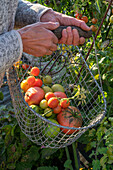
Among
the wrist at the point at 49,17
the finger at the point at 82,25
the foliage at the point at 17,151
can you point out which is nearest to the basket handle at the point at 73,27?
the finger at the point at 82,25

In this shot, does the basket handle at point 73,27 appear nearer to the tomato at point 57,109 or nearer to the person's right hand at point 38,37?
the person's right hand at point 38,37

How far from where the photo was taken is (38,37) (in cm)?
61

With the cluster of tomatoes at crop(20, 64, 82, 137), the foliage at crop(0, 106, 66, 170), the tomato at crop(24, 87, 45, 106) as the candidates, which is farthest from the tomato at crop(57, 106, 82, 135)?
the foliage at crop(0, 106, 66, 170)

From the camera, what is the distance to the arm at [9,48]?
0.53 metres

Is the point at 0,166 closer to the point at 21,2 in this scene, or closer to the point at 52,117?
the point at 52,117

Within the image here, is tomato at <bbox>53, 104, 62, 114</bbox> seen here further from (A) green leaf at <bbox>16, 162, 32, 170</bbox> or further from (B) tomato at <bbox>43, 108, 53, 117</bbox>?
(A) green leaf at <bbox>16, 162, 32, 170</bbox>

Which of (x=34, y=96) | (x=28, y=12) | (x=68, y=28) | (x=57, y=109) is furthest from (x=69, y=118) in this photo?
(x=28, y=12)

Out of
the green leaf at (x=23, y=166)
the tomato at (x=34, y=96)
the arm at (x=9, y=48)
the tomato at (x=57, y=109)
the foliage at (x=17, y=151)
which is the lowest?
the green leaf at (x=23, y=166)

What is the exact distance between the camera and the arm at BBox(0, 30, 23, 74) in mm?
533

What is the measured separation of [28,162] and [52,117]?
1.19ft

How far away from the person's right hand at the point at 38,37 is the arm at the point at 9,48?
32 millimetres

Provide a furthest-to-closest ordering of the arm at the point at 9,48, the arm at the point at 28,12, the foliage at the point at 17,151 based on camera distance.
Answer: the foliage at the point at 17,151 < the arm at the point at 28,12 < the arm at the point at 9,48

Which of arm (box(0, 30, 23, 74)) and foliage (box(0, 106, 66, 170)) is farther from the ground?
arm (box(0, 30, 23, 74))

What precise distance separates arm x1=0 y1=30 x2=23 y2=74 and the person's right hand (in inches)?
1.2
